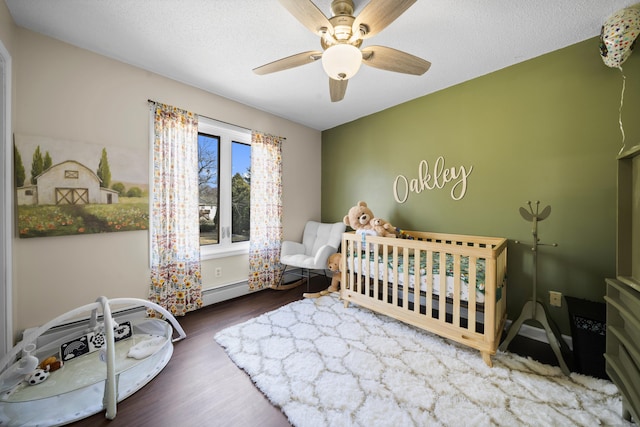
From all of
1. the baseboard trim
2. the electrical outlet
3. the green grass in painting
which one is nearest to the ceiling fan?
Result: the green grass in painting

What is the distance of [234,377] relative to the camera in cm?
159

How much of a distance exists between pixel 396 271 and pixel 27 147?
9.97 ft

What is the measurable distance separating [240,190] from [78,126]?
1.55 metres

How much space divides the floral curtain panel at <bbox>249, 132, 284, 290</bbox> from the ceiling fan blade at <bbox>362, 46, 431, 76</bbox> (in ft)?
6.27

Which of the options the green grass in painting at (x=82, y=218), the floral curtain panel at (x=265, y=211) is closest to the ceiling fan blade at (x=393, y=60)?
the floral curtain panel at (x=265, y=211)

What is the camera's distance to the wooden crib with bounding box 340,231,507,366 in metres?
1.68

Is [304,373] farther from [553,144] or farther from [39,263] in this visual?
[553,144]

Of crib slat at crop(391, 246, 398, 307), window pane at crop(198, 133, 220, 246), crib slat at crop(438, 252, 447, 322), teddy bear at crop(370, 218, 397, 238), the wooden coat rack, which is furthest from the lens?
window pane at crop(198, 133, 220, 246)

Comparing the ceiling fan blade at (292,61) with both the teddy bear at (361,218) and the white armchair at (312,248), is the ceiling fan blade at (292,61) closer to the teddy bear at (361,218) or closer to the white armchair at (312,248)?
the teddy bear at (361,218)

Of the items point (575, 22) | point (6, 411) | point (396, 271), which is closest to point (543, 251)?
point (396, 271)

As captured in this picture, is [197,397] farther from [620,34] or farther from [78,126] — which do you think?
[620,34]

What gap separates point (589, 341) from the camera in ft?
4.94

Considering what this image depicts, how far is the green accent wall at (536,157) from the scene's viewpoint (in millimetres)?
1773

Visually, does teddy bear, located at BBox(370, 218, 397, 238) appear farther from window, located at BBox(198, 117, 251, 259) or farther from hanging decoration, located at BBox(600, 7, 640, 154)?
hanging decoration, located at BBox(600, 7, 640, 154)
